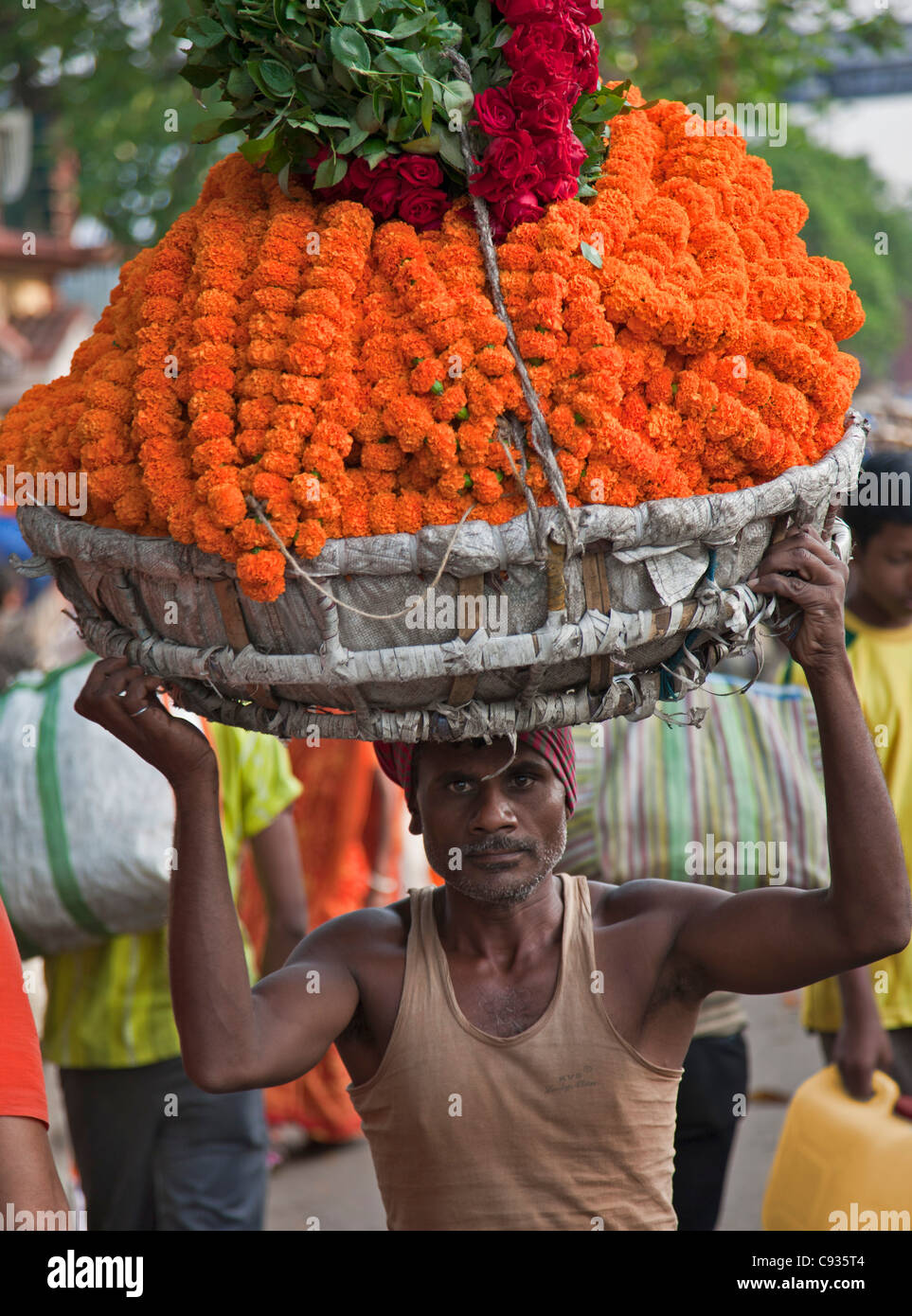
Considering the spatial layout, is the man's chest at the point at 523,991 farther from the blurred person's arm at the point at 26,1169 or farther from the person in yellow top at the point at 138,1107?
the person in yellow top at the point at 138,1107

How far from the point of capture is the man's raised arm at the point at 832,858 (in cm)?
→ 192

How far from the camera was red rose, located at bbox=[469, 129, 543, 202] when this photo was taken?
174 cm

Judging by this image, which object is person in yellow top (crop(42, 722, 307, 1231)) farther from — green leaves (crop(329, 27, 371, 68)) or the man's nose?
green leaves (crop(329, 27, 371, 68))

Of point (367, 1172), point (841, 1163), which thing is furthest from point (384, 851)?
Result: point (841, 1163)

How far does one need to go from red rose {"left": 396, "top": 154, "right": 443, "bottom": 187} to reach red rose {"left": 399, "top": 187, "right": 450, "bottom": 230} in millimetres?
13

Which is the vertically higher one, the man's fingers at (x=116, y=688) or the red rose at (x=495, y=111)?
the red rose at (x=495, y=111)

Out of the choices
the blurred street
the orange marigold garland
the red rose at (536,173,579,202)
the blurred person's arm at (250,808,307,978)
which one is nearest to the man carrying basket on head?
the orange marigold garland

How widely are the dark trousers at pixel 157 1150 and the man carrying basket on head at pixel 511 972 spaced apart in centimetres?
121

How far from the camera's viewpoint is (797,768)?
3670 millimetres

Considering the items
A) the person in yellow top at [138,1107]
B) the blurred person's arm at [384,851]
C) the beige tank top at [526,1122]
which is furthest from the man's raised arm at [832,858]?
the blurred person's arm at [384,851]

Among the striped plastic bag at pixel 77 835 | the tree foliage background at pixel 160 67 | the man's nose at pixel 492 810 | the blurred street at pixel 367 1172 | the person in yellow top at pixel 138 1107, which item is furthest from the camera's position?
the tree foliage background at pixel 160 67

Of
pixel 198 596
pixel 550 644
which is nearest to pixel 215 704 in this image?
pixel 198 596
